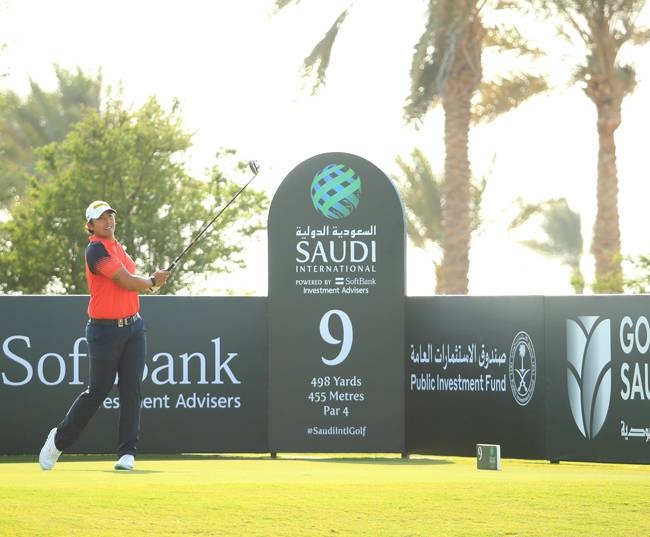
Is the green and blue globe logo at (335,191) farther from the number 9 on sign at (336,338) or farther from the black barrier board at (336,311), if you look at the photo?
the number 9 on sign at (336,338)

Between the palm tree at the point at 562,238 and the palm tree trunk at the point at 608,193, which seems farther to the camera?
the palm tree at the point at 562,238

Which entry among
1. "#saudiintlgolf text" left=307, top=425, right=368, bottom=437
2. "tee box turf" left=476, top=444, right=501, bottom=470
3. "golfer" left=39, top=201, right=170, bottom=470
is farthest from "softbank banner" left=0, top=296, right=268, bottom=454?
"golfer" left=39, top=201, right=170, bottom=470

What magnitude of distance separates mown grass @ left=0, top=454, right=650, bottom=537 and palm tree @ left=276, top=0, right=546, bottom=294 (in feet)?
Result: 49.5

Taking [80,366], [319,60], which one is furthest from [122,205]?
[80,366]

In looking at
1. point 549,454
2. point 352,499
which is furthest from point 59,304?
point 352,499

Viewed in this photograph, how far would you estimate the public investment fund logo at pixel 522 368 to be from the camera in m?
14.2

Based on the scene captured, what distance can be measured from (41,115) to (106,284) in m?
30.5

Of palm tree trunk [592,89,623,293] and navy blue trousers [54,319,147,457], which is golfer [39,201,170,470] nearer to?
navy blue trousers [54,319,147,457]

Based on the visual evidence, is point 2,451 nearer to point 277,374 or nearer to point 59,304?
point 59,304

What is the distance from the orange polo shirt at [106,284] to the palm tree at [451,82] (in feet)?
51.4

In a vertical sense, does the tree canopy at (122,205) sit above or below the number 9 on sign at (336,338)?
above

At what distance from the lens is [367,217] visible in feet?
47.7

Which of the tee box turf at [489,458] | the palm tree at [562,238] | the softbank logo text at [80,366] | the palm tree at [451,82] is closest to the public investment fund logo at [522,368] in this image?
the tee box turf at [489,458]

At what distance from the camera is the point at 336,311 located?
47.6ft
